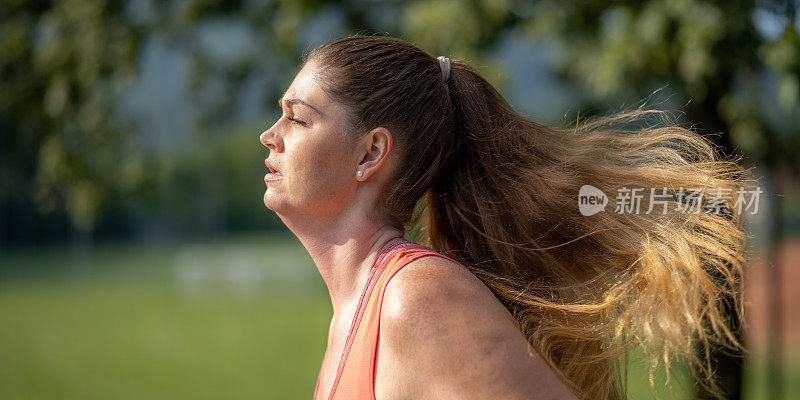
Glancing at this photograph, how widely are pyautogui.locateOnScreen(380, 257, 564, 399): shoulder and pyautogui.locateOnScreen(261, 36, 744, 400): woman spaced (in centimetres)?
8

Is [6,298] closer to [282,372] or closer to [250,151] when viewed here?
[250,151]

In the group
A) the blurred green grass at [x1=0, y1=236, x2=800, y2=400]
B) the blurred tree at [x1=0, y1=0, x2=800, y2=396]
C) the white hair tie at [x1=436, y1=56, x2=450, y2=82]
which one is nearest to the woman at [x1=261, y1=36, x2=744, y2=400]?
the white hair tie at [x1=436, y1=56, x2=450, y2=82]

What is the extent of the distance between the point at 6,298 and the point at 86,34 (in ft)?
62.4

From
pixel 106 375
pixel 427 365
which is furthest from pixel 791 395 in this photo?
pixel 106 375

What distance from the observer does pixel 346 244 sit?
1685mm

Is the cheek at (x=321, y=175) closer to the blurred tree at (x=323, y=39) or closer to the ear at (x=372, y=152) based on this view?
the ear at (x=372, y=152)

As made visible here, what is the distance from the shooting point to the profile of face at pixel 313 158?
5.39ft

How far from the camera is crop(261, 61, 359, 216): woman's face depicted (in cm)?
164

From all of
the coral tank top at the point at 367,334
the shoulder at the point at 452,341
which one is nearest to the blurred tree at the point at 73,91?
the coral tank top at the point at 367,334

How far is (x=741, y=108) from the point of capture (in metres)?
3.67

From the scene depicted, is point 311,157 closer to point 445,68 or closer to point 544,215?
point 445,68

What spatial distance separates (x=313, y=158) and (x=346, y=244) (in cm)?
20

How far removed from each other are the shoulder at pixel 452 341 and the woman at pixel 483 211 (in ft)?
0.28

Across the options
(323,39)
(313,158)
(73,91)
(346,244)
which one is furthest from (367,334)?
(73,91)
